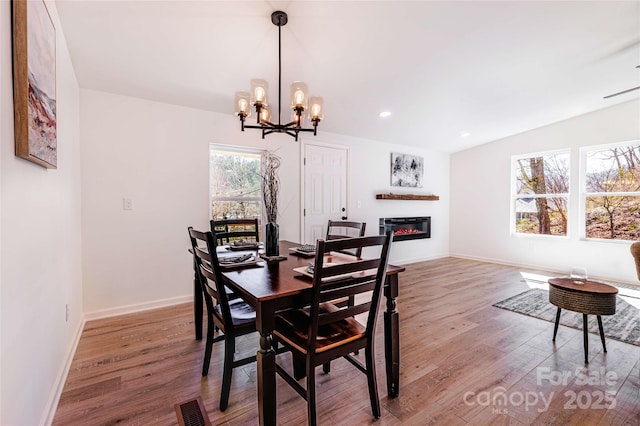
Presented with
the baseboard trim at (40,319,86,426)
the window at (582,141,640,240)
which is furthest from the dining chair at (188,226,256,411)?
the window at (582,141,640,240)

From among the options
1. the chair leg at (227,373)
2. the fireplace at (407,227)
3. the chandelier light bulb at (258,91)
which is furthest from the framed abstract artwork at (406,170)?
the chair leg at (227,373)

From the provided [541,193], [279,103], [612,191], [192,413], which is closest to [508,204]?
[541,193]

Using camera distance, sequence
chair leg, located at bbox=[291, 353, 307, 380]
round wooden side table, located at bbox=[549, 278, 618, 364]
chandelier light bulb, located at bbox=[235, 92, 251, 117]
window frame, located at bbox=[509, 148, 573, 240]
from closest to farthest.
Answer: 1. chair leg, located at bbox=[291, 353, 307, 380]
2. round wooden side table, located at bbox=[549, 278, 618, 364]
3. chandelier light bulb, located at bbox=[235, 92, 251, 117]
4. window frame, located at bbox=[509, 148, 573, 240]

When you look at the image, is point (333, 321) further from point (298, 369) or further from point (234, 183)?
point (234, 183)

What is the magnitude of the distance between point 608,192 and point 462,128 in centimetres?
239

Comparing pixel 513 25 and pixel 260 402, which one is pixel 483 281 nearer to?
pixel 513 25

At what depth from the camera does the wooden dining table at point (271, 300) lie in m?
1.27

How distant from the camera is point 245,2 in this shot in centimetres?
201

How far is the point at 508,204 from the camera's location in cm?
540

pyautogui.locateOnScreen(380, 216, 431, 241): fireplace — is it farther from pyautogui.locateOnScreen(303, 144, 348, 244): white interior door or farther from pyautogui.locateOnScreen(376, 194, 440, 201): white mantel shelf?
pyautogui.locateOnScreen(303, 144, 348, 244): white interior door

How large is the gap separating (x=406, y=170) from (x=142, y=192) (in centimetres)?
441

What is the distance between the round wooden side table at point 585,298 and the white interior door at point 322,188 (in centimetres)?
287

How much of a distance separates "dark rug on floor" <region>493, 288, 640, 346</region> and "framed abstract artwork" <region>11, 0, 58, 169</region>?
3.99 m

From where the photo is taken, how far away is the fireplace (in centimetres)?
527
